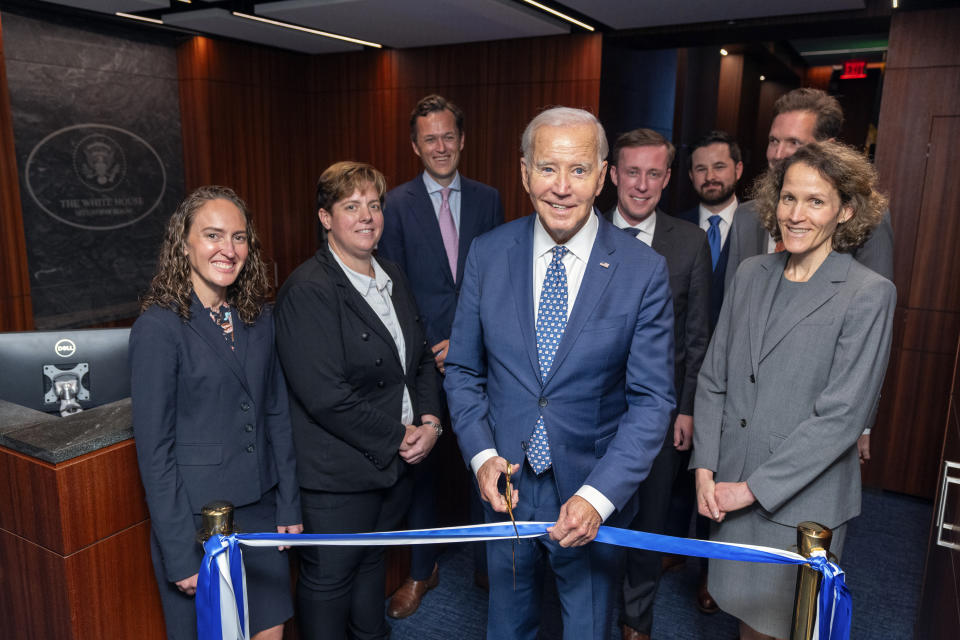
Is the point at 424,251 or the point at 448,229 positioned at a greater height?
the point at 448,229

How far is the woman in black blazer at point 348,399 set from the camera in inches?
87.6

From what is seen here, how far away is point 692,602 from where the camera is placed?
3.16 metres

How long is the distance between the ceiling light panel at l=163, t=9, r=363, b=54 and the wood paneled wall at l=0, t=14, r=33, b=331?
4.07ft

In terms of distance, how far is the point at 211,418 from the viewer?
6.33 ft

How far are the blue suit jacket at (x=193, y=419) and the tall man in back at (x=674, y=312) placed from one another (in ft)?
5.00

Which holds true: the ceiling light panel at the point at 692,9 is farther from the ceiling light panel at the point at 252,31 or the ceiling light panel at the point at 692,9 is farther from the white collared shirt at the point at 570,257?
the white collared shirt at the point at 570,257

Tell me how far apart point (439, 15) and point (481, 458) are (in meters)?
3.98

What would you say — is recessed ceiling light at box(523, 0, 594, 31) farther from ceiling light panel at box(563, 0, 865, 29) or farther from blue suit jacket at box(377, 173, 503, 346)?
blue suit jacket at box(377, 173, 503, 346)

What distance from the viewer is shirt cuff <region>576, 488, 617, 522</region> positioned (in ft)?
5.62

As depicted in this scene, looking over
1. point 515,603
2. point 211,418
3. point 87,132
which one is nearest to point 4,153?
point 87,132

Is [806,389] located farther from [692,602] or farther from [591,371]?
[692,602]

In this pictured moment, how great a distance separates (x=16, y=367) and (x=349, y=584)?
4.56 feet

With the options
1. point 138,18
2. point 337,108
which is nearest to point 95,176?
point 138,18

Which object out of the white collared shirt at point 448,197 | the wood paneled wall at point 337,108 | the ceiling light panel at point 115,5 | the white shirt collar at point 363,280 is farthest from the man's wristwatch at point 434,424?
the ceiling light panel at point 115,5
